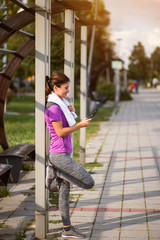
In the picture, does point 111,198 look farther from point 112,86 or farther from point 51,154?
point 112,86

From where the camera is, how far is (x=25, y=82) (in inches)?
2721

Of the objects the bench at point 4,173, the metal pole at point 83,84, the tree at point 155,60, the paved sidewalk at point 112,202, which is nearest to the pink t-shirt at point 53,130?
the paved sidewalk at point 112,202

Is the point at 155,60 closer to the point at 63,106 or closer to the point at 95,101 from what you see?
the point at 95,101

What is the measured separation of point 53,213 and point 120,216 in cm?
85

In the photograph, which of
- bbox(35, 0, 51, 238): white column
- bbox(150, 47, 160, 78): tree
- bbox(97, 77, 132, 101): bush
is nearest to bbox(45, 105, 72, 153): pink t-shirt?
bbox(35, 0, 51, 238): white column

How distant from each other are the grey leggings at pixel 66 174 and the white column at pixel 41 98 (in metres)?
0.18

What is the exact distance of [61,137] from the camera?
4.47 meters

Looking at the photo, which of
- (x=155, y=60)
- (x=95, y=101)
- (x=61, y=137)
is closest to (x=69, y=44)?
(x=61, y=137)

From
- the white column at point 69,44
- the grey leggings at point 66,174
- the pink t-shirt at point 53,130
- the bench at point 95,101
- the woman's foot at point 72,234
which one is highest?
the white column at point 69,44

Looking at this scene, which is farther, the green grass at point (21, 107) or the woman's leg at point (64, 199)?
the green grass at point (21, 107)

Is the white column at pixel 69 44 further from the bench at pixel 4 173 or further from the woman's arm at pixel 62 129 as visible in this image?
the woman's arm at pixel 62 129

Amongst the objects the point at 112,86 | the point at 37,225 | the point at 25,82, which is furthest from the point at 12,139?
the point at 25,82

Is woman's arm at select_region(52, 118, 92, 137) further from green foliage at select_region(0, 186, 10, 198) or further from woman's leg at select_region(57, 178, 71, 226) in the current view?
green foliage at select_region(0, 186, 10, 198)

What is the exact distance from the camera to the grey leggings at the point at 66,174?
450cm
